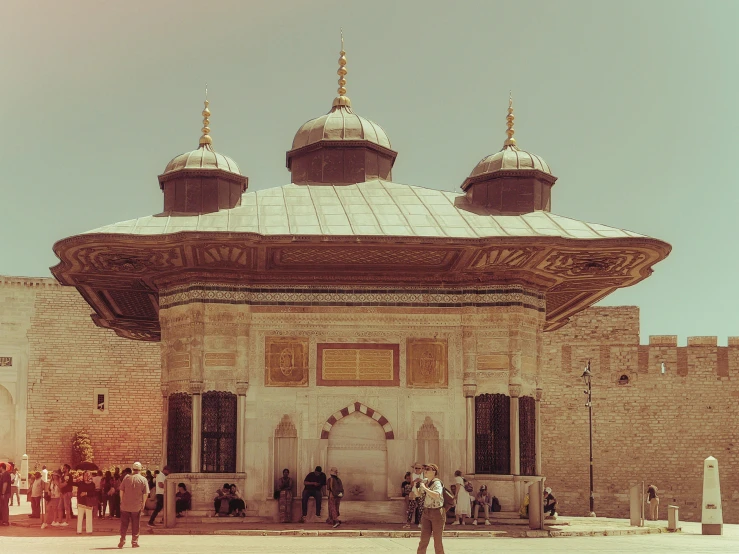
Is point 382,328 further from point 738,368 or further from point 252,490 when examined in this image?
point 738,368

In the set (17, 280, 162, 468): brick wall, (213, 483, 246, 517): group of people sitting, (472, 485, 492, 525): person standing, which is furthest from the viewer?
(17, 280, 162, 468): brick wall

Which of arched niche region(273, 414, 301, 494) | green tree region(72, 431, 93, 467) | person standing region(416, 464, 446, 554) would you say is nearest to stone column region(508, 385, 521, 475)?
arched niche region(273, 414, 301, 494)

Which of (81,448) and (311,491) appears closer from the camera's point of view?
(311,491)

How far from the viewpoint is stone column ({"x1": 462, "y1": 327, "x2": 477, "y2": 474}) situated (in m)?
22.2

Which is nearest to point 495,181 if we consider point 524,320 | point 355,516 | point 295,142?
point 524,320

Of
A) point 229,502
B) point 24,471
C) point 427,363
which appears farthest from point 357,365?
point 24,471

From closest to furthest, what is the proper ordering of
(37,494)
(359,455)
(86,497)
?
(86,497) → (359,455) → (37,494)

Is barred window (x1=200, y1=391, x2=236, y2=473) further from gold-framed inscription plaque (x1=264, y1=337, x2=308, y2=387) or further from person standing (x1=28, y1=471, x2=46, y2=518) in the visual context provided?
person standing (x1=28, y1=471, x2=46, y2=518)

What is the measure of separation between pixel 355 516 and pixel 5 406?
24.3 meters

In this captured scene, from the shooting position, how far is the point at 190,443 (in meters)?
21.9

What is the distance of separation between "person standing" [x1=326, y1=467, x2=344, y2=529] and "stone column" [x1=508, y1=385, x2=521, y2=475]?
3405 millimetres

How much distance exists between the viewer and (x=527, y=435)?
2244 centimetres

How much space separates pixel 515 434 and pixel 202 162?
27.9 ft

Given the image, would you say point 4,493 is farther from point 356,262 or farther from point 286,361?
point 356,262
